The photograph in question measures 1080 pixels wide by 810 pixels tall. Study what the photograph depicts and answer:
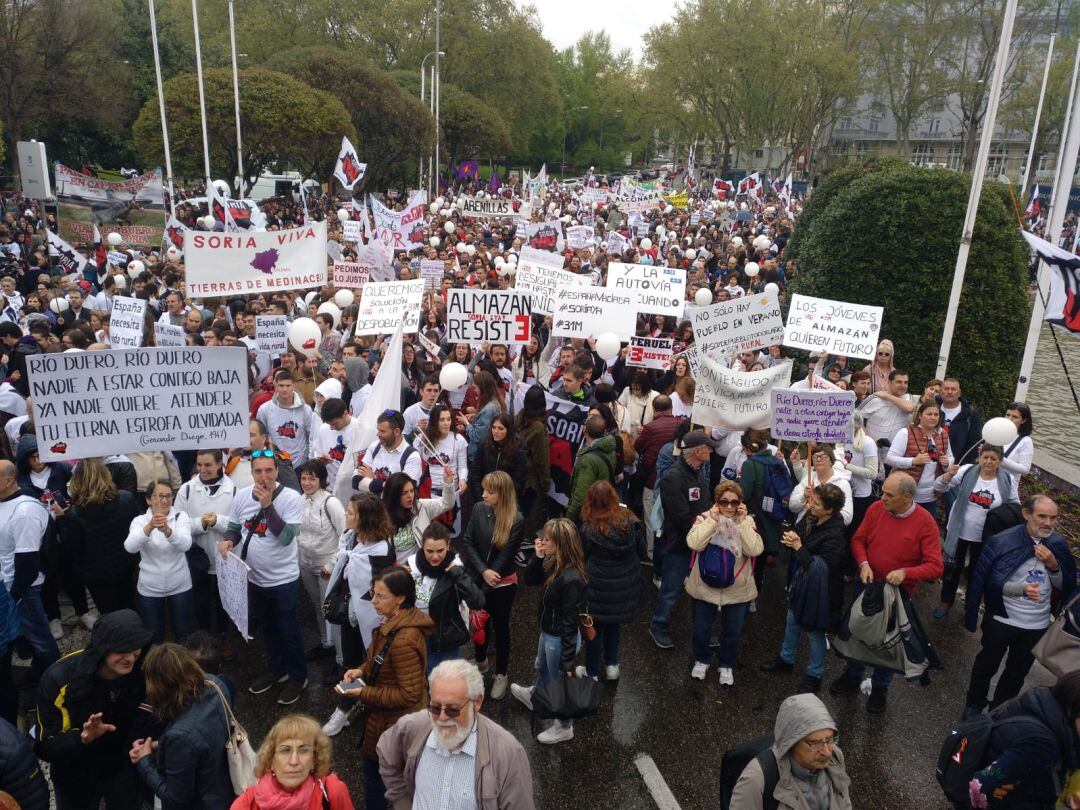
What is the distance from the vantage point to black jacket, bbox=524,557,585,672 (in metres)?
4.66

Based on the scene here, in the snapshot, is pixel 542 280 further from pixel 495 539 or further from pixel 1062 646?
pixel 1062 646

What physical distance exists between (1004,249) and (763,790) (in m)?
9.61

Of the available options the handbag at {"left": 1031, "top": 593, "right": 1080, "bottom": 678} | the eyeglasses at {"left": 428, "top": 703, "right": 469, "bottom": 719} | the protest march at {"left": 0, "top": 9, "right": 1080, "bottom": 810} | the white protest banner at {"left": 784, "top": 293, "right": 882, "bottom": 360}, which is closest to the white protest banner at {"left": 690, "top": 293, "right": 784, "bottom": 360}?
the protest march at {"left": 0, "top": 9, "right": 1080, "bottom": 810}

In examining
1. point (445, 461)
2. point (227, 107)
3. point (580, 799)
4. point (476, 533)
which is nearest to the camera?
point (580, 799)

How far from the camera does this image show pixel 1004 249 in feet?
33.5

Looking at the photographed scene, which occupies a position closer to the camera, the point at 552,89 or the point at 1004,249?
the point at 1004,249

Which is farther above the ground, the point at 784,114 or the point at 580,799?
the point at 784,114

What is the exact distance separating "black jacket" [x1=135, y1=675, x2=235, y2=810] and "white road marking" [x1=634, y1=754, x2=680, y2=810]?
8.14ft

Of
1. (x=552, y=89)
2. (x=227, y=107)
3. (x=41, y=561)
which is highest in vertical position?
(x=552, y=89)

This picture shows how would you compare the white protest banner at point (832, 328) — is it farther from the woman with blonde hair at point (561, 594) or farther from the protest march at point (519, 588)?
the woman with blonde hair at point (561, 594)

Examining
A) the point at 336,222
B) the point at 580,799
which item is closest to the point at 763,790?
the point at 580,799

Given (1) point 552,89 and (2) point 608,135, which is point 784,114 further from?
(2) point 608,135

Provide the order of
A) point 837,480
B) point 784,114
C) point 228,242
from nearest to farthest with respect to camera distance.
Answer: point 837,480 < point 228,242 < point 784,114

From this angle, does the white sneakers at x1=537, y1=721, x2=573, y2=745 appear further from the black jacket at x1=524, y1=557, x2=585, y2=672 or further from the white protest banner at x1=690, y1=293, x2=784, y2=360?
the white protest banner at x1=690, y1=293, x2=784, y2=360
